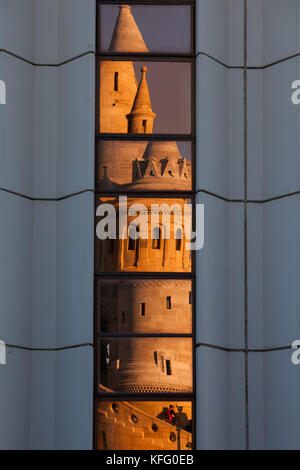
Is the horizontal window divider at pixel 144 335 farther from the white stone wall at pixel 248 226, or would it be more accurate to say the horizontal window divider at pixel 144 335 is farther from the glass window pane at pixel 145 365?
the white stone wall at pixel 248 226

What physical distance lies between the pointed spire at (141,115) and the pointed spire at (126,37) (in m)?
0.70

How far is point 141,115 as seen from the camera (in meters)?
22.8

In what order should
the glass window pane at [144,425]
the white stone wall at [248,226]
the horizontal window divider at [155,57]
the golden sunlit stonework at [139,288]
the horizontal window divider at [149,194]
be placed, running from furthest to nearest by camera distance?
the horizontal window divider at [155,57], the horizontal window divider at [149,194], the white stone wall at [248,226], the golden sunlit stonework at [139,288], the glass window pane at [144,425]

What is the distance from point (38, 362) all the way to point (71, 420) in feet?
3.65

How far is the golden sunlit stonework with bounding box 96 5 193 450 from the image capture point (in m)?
21.8

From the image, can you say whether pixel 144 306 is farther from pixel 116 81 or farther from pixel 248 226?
pixel 116 81

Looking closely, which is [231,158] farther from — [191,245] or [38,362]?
[38,362]

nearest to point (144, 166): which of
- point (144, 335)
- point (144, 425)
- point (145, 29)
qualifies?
point (145, 29)

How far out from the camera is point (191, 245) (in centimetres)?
2238

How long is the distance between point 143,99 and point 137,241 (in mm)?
2298

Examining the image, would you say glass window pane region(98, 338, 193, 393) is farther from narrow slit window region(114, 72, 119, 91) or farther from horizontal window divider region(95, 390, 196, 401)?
narrow slit window region(114, 72, 119, 91)

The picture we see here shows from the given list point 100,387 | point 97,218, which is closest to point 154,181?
point 97,218

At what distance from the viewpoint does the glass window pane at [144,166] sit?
74.1 feet

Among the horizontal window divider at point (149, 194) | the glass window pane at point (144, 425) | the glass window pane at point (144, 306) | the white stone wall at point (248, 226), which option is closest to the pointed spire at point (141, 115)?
the white stone wall at point (248, 226)
